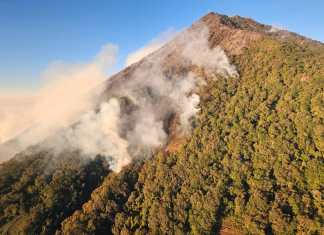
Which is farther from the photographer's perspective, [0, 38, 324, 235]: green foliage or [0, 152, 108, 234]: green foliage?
[0, 152, 108, 234]: green foliage

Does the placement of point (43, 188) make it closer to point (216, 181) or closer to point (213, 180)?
point (213, 180)

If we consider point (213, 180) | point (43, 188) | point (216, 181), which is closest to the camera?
point (216, 181)

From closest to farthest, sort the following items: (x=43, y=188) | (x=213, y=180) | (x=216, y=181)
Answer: (x=216, y=181) → (x=213, y=180) → (x=43, y=188)

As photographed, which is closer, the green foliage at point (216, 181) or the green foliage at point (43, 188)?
the green foliage at point (216, 181)

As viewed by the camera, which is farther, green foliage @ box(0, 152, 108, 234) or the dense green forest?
green foliage @ box(0, 152, 108, 234)

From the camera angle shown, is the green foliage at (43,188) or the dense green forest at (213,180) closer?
the dense green forest at (213,180)

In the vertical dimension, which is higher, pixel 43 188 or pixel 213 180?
pixel 213 180

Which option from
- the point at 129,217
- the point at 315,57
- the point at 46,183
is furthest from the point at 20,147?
the point at 315,57

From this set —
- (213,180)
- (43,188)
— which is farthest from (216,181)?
(43,188)

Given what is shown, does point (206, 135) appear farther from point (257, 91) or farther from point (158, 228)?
point (158, 228)
